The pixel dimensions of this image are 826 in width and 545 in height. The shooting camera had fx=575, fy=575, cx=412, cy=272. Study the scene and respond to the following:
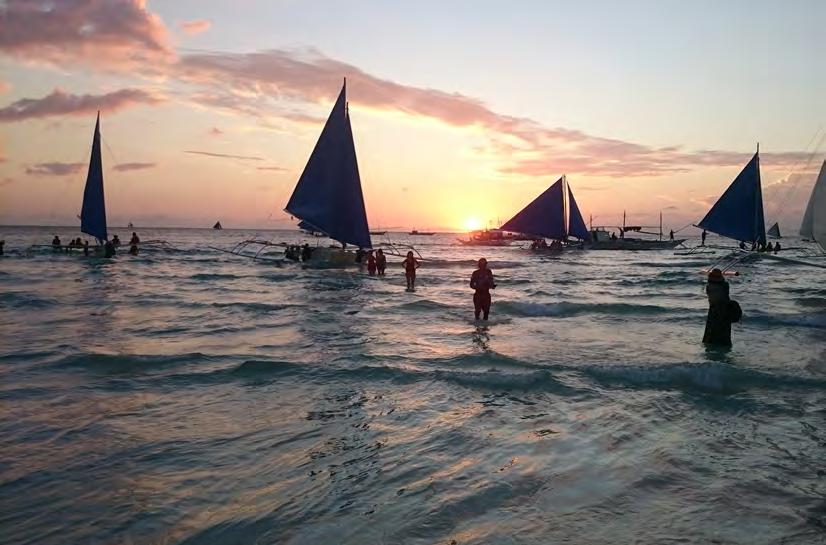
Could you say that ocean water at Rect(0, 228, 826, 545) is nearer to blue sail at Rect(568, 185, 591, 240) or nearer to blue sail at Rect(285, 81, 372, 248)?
blue sail at Rect(285, 81, 372, 248)

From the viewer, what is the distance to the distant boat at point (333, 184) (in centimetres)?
3328

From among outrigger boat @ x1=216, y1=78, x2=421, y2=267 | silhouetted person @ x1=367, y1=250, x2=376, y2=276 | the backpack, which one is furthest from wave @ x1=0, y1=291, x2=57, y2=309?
the backpack

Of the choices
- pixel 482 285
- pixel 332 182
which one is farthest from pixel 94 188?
pixel 482 285

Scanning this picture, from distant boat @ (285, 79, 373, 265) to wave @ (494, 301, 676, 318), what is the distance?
1477 centimetres

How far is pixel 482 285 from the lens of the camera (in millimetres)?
16422

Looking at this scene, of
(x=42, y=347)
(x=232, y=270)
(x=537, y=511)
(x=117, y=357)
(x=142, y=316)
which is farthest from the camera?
(x=232, y=270)

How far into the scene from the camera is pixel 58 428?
22.8 ft

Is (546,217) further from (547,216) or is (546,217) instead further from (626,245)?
(626,245)

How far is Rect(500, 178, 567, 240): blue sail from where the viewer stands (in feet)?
188

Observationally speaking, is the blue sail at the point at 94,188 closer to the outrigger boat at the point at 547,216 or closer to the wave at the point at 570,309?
the wave at the point at 570,309

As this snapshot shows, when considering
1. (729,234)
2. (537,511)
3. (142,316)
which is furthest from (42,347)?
(729,234)

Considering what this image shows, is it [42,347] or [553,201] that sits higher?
[553,201]

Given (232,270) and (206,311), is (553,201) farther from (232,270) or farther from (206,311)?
(206,311)

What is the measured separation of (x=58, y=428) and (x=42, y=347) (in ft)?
21.4
